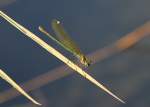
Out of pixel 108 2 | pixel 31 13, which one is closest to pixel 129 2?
pixel 108 2

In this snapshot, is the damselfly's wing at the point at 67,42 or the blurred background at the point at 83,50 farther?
the blurred background at the point at 83,50

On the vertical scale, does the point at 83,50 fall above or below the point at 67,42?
below

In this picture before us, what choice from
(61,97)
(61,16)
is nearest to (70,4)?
(61,16)

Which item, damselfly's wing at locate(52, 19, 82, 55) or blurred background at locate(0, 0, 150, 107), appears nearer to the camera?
damselfly's wing at locate(52, 19, 82, 55)

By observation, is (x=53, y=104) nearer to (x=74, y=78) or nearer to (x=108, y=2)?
(x=74, y=78)

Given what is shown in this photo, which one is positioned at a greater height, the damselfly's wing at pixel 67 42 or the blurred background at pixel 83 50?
the damselfly's wing at pixel 67 42

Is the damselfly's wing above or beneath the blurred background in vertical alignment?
above

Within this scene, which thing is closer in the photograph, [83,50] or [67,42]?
[67,42]
